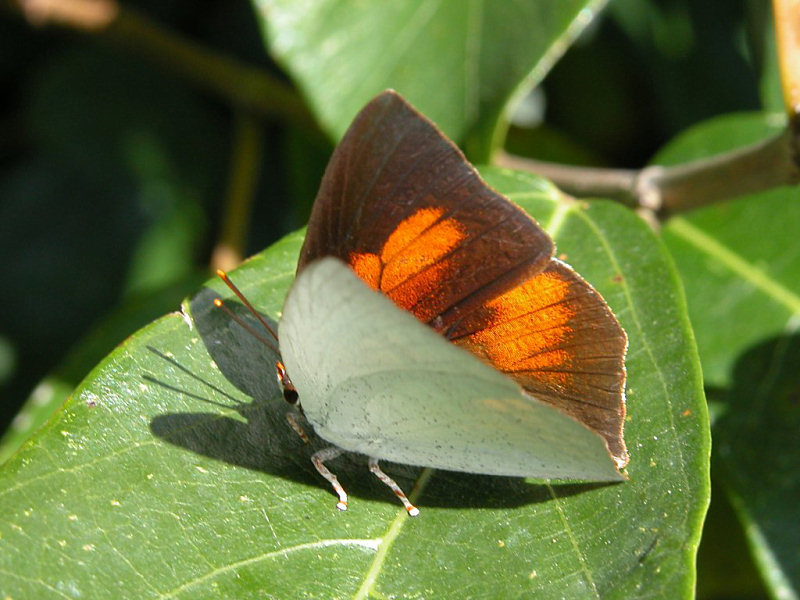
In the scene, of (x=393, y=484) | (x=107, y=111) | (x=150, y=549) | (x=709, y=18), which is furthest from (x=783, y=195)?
(x=107, y=111)

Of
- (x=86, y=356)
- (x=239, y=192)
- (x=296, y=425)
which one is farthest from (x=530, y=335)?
(x=239, y=192)

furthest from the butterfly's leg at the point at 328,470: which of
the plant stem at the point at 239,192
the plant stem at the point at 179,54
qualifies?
the plant stem at the point at 179,54

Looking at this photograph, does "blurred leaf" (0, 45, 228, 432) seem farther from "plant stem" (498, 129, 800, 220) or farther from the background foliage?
"plant stem" (498, 129, 800, 220)

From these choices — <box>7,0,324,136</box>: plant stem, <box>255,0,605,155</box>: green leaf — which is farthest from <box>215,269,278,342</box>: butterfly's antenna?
<box>7,0,324,136</box>: plant stem

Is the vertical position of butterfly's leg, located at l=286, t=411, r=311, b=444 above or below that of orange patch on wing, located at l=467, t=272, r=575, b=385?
below

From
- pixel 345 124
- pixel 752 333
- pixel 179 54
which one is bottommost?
pixel 752 333

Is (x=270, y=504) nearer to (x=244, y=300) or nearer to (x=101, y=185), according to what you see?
(x=244, y=300)
